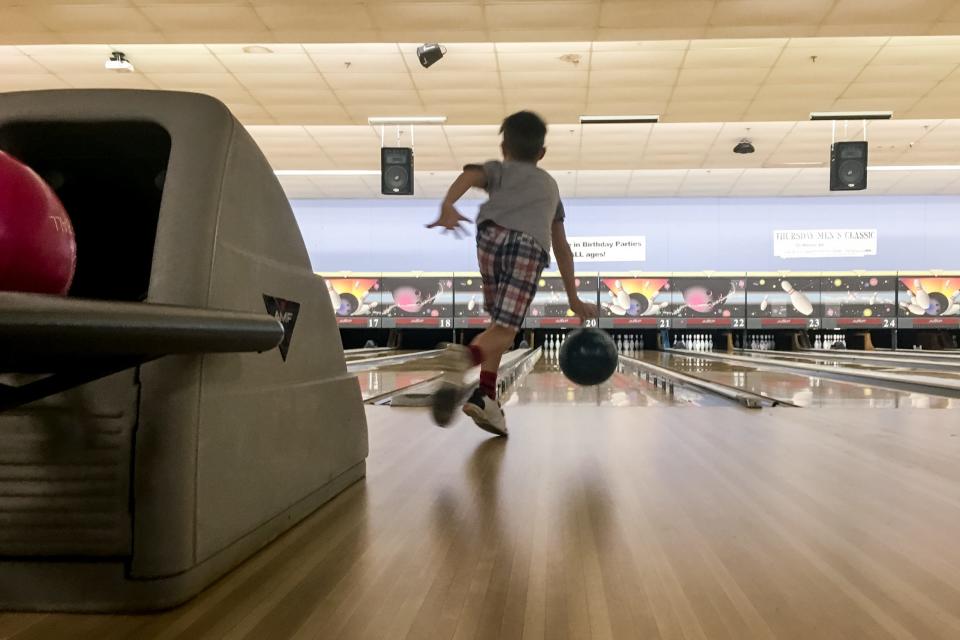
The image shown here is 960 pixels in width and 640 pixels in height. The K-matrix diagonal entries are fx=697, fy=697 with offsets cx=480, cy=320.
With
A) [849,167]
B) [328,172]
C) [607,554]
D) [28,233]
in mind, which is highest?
[328,172]

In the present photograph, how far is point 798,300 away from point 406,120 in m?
6.24

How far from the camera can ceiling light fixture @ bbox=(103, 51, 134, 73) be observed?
5453 millimetres

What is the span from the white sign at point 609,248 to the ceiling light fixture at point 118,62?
6.68m

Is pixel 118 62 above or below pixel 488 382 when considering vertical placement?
above

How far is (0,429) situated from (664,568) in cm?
82

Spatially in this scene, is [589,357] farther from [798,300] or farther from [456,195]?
[798,300]

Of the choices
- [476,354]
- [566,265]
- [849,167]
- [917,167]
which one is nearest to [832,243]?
[917,167]

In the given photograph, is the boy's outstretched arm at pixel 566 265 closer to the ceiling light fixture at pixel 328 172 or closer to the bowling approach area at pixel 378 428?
the bowling approach area at pixel 378 428

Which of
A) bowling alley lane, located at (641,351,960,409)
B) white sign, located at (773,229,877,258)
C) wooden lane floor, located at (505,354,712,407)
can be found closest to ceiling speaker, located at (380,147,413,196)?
wooden lane floor, located at (505,354,712,407)

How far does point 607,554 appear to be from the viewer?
0.97m

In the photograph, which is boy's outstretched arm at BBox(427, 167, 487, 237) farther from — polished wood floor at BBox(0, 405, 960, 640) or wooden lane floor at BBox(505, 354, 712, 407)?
wooden lane floor at BBox(505, 354, 712, 407)

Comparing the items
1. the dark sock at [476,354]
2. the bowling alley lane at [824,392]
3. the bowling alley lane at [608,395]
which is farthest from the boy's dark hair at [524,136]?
the bowling alley lane at [824,392]

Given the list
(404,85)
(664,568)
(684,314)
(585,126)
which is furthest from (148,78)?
(684,314)

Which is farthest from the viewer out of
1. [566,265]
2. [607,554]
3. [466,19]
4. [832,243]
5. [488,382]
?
[832,243]
